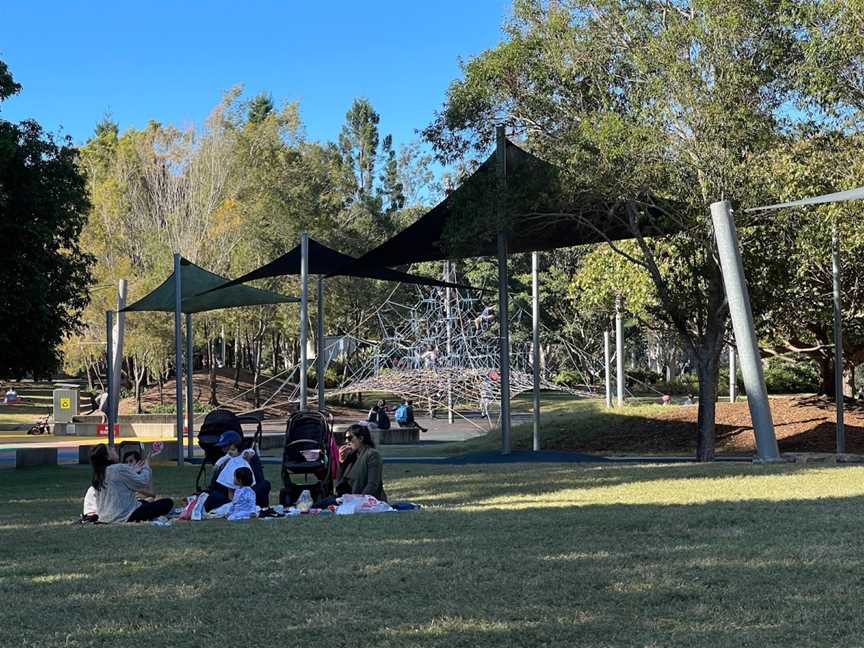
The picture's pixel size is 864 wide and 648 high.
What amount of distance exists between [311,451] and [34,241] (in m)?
8.45

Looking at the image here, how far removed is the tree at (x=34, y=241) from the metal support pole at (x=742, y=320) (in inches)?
414

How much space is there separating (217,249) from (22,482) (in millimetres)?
25241

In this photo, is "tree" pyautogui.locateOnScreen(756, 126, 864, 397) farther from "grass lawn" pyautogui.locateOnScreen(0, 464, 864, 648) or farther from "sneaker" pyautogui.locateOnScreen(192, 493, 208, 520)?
"sneaker" pyautogui.locateOnScreen(192, 493, 208, 520)

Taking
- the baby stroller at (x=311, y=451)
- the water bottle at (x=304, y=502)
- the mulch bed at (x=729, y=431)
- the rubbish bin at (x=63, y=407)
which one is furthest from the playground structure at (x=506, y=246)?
the rubbish bin at (x=63, y=407)

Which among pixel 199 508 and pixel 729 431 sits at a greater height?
pixel 729 431

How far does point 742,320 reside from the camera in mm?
15852

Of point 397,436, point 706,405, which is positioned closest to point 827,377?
point 706,405

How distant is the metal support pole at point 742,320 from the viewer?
1538 cm

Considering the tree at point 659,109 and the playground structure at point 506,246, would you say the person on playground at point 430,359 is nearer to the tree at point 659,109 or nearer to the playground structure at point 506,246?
the playground structure at point 506,246

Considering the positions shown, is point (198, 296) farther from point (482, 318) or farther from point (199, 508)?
point (482, 318)

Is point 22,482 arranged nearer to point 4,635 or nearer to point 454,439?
point 4,635

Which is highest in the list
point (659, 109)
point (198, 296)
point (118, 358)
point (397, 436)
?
point (659, 109)

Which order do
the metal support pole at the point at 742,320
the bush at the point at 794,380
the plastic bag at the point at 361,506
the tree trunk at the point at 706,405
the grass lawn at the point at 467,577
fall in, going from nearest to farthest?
the grass lawn at the point at 467,577, the plastic bag at the point at 361,506, the metal support pole at the point at 742,320, the tree trunk at the point at 706,405, the bush at the point at 794,380

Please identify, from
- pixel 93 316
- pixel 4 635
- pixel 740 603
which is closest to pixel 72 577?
pixel 4 635
